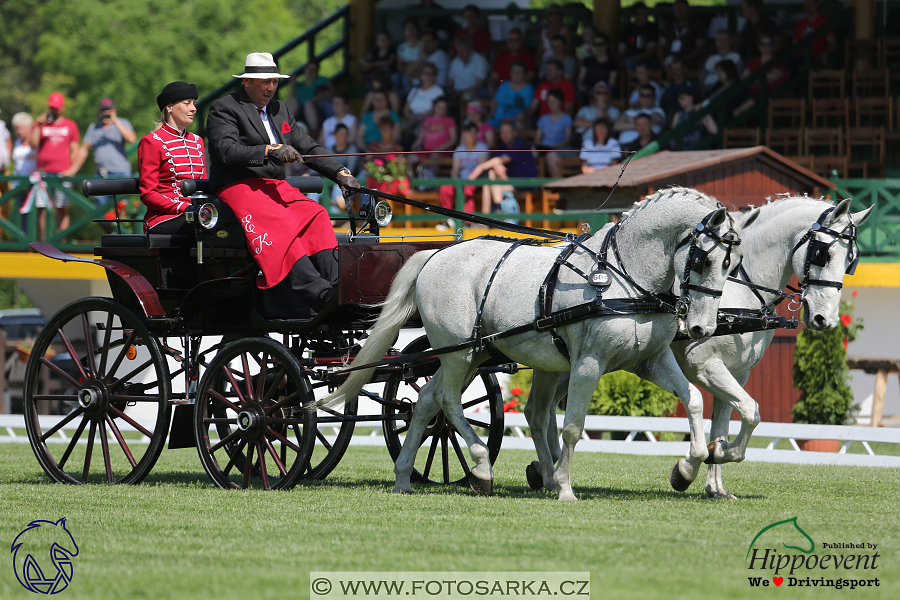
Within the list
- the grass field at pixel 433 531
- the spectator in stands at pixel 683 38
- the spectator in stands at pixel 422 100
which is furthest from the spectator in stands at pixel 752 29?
the grass field at pixel 433 531

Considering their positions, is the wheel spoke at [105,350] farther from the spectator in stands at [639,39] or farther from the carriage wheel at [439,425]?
the spectator in stands at [639,39]

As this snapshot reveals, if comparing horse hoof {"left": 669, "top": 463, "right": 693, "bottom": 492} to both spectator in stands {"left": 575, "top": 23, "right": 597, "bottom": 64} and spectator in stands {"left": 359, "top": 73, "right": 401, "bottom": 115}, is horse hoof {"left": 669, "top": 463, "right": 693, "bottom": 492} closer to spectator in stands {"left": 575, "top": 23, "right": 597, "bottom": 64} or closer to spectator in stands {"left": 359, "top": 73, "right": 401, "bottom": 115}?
spectator in stands {"left": 575, "top": 23, "right": 597, "bottom": 64}

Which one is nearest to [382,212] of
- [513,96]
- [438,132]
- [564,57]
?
[438,132]

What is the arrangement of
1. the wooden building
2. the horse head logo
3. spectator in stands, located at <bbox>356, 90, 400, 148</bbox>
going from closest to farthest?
the horse head logo → the wooden building → spectator in stands, located at <bbox>356, 90, 400, 148</bbox>

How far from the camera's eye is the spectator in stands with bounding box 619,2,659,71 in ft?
57.6

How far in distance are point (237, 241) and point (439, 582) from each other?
370cm

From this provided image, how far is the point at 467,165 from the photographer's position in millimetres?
16906

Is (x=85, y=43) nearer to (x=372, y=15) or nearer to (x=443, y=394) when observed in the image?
(x=372, y=15)

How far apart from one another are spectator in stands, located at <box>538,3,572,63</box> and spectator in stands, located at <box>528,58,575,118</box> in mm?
809

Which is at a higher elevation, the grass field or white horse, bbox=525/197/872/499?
white horse, bbox=525/197/872/499

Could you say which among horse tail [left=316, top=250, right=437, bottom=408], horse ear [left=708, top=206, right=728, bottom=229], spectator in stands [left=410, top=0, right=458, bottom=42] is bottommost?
horse tail [left=316, top=250, right=437, bottom=408]

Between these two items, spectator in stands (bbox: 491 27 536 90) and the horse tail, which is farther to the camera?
spectator in stands (bbox: 491 27 536 90)

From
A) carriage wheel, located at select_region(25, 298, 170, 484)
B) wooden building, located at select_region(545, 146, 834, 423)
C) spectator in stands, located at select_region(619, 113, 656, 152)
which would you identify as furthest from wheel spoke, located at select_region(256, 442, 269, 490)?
spectator in stands, located at select_region(619, 113, 656, 152)

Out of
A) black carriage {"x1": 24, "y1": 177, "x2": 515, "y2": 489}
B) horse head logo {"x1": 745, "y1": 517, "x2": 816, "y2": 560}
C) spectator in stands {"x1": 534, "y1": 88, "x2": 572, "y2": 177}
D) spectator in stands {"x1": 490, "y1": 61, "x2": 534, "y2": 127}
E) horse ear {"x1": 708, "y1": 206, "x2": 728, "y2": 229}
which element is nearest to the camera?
horse head logo {"x1": 745, "y1": 517, "x2": 816, "y2": 560}
